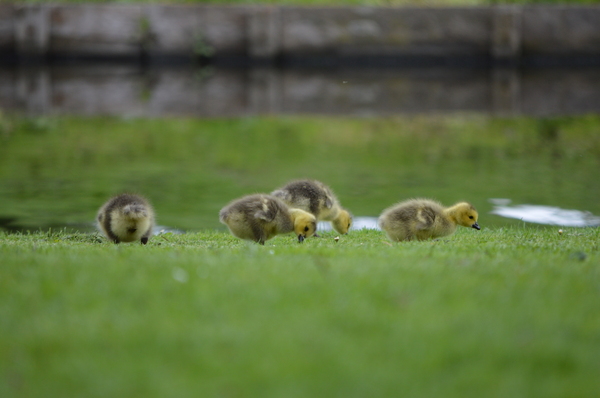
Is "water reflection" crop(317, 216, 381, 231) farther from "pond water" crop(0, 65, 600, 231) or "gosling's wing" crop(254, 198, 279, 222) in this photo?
"gosling's wing" crop(254, 198, 279, 222)

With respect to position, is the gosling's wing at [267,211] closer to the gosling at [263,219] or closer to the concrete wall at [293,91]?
the gosling at [263,219]

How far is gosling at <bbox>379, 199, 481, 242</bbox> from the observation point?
7523 mm

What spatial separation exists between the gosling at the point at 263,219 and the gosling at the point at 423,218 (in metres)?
0.78

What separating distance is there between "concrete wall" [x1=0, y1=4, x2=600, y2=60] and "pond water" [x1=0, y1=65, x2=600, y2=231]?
102 cm

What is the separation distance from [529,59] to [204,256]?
75.4ft

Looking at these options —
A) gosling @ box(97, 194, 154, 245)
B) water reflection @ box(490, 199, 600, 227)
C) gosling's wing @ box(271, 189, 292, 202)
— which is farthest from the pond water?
gosling @ box(97, 194, 154, 245)

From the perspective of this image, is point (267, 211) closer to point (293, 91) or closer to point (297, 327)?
point (297, 327)

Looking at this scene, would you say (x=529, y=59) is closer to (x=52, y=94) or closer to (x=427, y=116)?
(x=427, y=116)

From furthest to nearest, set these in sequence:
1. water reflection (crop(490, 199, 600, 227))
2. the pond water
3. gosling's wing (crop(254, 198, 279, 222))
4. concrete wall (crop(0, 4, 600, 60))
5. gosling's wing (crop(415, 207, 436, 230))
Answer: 1. concrete wall (crop(0, 4, 600, 60))
2. the pond water
3. water reflection (crop(490, 199, 600, 227))
4. gosling's wing (crop(415, 207, 436, 230))
5. gosling's wing (crop(254, 198, 279, 222))

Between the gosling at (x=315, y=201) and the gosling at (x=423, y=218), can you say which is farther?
the gosling at (x=315, y=201)

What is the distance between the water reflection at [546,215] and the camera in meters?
9.88

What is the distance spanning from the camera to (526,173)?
13.2 metres

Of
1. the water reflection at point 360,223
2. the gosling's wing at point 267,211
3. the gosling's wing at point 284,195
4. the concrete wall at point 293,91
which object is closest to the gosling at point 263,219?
the gosling's wing at point 267,211

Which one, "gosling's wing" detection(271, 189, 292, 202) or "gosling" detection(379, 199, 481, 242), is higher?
"gosling's wing" detection(271, 189, 292, 202)
